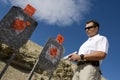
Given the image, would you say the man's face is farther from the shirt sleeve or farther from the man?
the shirt sleeve

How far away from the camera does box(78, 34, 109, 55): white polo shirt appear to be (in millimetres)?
3404

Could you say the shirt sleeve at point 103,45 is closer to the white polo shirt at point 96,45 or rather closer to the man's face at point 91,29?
the white polo shirt at point 96,45

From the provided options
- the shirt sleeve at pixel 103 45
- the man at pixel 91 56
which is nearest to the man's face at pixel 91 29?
the man at pixel 91 56

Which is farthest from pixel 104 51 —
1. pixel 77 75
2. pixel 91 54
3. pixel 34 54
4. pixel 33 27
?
pixel 34 54

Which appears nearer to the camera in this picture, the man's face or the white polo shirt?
the white polo shirt

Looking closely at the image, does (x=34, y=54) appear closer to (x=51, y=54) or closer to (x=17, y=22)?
(x=51, y=54)

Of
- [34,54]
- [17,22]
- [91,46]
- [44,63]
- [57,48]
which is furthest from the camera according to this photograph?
[34,54]

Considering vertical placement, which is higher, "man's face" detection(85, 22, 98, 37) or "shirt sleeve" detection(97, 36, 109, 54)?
"man's face" detection(85, 22, 98, 37)

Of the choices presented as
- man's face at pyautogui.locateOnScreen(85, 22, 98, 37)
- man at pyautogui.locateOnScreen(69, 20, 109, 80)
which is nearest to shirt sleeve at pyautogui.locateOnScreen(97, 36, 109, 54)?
man at pyautogui.locateOnScreen(69, 20, 109, 80)

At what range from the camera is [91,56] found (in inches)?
130

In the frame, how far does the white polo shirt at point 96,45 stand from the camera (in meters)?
3.40

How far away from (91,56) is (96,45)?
0.27 m

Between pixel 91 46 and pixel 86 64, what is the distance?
1.04ft

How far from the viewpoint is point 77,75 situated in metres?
3.48
